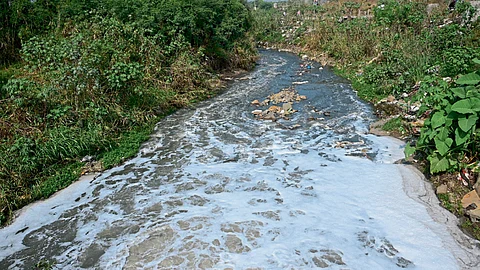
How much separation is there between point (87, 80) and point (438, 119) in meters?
5.96

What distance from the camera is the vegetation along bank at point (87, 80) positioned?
5566mm

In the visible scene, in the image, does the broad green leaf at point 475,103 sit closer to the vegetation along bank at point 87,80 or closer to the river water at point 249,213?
the river water at point 249,213

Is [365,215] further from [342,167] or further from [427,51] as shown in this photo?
[427,51]

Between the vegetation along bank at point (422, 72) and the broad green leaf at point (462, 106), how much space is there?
0.4 inches

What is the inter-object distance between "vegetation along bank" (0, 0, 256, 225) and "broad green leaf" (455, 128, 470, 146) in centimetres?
508

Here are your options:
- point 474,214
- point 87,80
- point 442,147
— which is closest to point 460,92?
point 442,147

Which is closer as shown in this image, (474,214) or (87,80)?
(474,214)

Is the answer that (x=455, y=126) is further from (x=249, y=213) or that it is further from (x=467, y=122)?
(x=249, y=213)

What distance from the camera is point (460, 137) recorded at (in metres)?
4.69

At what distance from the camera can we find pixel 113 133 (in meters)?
6.91

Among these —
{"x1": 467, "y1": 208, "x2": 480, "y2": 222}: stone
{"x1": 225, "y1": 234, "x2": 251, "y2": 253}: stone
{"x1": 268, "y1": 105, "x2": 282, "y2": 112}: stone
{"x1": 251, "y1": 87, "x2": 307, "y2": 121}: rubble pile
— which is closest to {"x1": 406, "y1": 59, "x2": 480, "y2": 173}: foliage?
{"x1": 467, "y1": 208, "x2": 480, "y2": 222}: stone

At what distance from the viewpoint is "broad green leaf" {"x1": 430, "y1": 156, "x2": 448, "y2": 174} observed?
4906 millimetres

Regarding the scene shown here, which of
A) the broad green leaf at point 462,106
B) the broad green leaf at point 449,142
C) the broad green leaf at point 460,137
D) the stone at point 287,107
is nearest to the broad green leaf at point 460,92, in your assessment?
the broad green leaf at point 462,106

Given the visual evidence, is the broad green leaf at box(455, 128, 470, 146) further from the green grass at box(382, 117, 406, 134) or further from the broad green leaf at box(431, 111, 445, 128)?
the green grass at box(382, 117, 406, 134)
